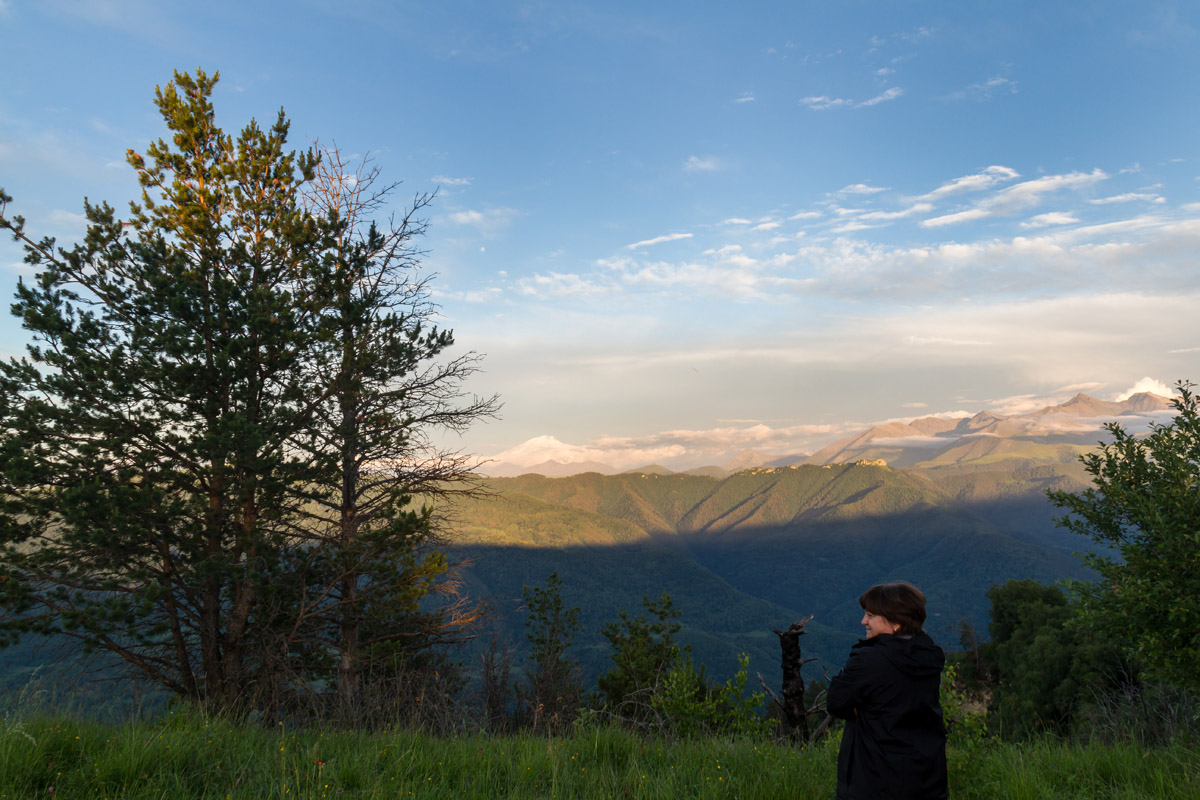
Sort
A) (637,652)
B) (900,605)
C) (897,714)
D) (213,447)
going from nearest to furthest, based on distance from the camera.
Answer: (897,714)
(900,605)
(213,447)
(637,652)

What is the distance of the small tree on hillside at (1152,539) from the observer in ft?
19.7

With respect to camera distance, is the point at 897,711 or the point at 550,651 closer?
the point at 897,711

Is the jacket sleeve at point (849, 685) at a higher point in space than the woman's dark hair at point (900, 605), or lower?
lower

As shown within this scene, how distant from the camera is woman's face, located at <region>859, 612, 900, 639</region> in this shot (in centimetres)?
298

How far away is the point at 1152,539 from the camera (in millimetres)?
6668

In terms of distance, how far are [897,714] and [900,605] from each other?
474mm

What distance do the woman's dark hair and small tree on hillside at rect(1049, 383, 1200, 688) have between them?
4689 millimetres

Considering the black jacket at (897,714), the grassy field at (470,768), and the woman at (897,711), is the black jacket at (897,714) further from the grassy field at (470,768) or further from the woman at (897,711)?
the grassy field at (470,768)

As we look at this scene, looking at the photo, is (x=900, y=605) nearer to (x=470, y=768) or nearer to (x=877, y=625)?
(x=877, y=625)

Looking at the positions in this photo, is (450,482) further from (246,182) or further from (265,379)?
(246,182)

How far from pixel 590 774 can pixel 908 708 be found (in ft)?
8.21

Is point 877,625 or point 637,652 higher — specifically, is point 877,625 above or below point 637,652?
above

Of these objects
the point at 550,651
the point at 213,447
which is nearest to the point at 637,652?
the point at 550,651

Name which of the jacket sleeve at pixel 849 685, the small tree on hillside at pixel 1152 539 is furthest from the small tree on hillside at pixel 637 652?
the jacket sleeve at pixel 849 685
